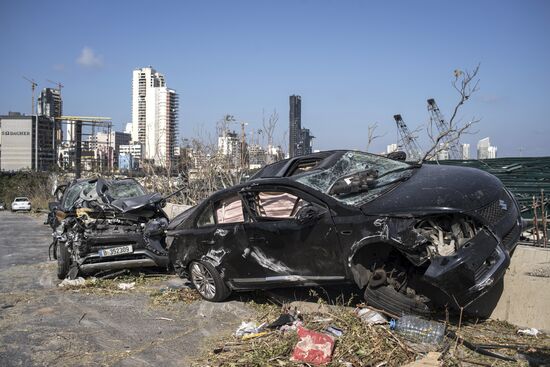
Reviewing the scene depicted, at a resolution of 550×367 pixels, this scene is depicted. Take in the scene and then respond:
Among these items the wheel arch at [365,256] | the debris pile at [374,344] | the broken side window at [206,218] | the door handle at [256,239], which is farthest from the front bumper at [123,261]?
the wheel arch at [365,256]

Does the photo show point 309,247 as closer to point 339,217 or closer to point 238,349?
point 339,217

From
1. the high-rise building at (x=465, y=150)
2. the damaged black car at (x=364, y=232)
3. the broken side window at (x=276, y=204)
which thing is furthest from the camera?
the high-rise building at (x=465, y=150)

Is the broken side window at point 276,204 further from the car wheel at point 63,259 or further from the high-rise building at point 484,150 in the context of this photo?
the high-rise building at point 484,150

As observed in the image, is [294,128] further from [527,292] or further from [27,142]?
[27,142]

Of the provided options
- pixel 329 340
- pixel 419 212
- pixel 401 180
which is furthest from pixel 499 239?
pixel 329 340

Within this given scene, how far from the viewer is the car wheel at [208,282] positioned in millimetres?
6520

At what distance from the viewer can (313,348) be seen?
4.30m

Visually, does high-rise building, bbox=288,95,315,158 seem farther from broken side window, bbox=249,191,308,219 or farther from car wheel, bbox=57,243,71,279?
broken side window, bbox=249,191,308,219

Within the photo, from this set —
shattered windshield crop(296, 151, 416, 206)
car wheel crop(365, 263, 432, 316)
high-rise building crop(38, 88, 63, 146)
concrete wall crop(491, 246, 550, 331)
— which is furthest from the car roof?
high-rise building crop(38, 88, 63, 146)

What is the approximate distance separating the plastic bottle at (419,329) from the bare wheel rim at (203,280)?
2836 mm

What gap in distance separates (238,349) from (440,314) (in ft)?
6.97

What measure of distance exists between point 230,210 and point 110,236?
2.96m

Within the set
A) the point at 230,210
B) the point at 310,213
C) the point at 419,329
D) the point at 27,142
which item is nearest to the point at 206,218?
the point at 230,210

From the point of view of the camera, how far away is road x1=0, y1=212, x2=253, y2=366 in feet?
15.9
